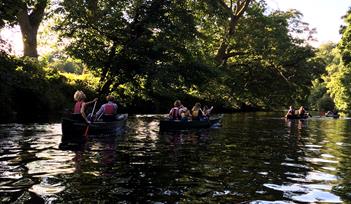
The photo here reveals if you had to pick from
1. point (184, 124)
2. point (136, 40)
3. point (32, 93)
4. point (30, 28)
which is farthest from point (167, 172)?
point (30, 28)

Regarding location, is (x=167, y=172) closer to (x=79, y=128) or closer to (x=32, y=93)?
(x=79, y=128)

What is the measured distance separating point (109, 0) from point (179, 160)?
19.7 metres

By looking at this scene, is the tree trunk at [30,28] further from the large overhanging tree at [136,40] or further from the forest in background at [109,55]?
the large overhanging tree at [136,40]

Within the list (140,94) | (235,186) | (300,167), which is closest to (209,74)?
(140,94)

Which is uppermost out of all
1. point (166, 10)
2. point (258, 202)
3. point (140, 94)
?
point (166, 10)

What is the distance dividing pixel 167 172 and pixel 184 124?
474 inches

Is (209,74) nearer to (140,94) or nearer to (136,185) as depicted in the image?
(140,94)

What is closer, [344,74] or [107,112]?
[107,112]

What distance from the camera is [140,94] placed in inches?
1261

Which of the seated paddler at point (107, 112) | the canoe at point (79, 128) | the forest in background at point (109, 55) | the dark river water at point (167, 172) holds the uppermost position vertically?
the forest in background at point (109, 55)

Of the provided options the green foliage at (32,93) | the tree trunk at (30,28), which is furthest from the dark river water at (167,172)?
the tree trunk at (30,28)

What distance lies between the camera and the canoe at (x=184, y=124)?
21.0m

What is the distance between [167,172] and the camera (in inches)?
389

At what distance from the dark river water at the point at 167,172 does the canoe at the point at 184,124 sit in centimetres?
446
